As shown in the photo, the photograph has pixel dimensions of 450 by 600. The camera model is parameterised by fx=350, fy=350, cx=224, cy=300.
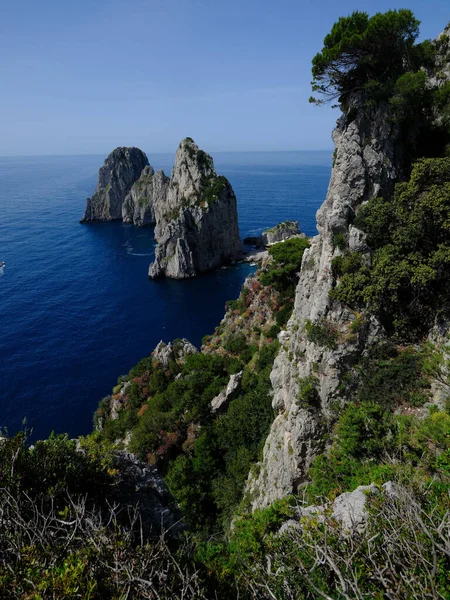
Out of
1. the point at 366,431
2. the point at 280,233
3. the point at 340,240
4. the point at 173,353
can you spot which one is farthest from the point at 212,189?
the point at 366,431

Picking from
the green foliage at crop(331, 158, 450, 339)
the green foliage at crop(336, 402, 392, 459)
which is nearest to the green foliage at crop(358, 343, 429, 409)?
the green foliage at crop(336, 402, 392, 459)

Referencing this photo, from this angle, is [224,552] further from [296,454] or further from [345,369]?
[345,369]

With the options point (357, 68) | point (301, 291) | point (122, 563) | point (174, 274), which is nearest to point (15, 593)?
point (122, 563)

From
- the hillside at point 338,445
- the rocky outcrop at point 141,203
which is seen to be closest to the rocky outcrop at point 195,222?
the rocky outcrop at point 141,203

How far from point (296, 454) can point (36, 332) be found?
230ft

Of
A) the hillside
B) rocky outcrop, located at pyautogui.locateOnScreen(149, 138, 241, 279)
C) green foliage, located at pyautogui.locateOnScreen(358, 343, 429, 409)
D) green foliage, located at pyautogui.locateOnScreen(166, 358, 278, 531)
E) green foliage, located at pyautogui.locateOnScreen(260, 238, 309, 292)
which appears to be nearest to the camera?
the hillside

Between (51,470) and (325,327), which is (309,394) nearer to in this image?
(325,327)

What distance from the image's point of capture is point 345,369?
23.5 m

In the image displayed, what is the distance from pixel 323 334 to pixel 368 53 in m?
23.0

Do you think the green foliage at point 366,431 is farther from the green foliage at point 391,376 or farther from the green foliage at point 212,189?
the green foliage at point 212,189

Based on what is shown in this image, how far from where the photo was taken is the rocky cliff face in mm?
23812

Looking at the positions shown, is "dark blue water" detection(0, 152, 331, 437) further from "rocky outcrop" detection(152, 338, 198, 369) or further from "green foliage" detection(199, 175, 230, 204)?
"green foliage" detection(199, 175, 230, 204)

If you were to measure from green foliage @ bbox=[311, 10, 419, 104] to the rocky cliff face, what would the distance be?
2.82 m

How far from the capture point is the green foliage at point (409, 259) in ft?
72.9
